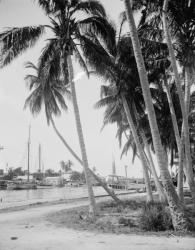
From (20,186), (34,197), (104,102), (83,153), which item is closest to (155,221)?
(83,153)

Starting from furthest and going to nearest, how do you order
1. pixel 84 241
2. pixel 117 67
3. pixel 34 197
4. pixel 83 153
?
pixel 34 197, pixel 117 67, pixel 83 153, pixel 84 241

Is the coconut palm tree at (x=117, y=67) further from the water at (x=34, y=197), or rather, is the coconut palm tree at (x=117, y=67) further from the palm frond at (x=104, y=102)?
the water at (x=34, y=197)

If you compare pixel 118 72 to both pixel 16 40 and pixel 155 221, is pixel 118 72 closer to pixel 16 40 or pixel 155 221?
pixel 16 40

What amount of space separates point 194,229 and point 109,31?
11194mm

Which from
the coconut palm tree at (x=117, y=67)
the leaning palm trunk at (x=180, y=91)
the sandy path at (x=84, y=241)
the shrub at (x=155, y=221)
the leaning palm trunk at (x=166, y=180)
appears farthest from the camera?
the coconut palm tree at (x=117, y=67)

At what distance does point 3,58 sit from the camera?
15.1m

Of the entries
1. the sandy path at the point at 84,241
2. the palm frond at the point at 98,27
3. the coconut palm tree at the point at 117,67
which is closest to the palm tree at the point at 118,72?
the coconut palm tree at the point at 117,67

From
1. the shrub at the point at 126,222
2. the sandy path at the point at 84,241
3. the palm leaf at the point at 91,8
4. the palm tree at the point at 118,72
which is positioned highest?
the palm leaf at the point at 91,8

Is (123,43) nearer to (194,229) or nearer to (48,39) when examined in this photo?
(48,39)

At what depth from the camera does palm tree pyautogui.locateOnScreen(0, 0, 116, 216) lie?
48.0 feet

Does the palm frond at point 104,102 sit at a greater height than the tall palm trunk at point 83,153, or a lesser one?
greater

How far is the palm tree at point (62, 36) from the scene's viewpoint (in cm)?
1464

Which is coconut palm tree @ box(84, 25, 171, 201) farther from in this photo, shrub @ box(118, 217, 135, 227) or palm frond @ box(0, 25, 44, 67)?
shrub @ box(118, 217, 135, 227)

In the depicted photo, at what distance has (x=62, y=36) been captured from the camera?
49.4ft
